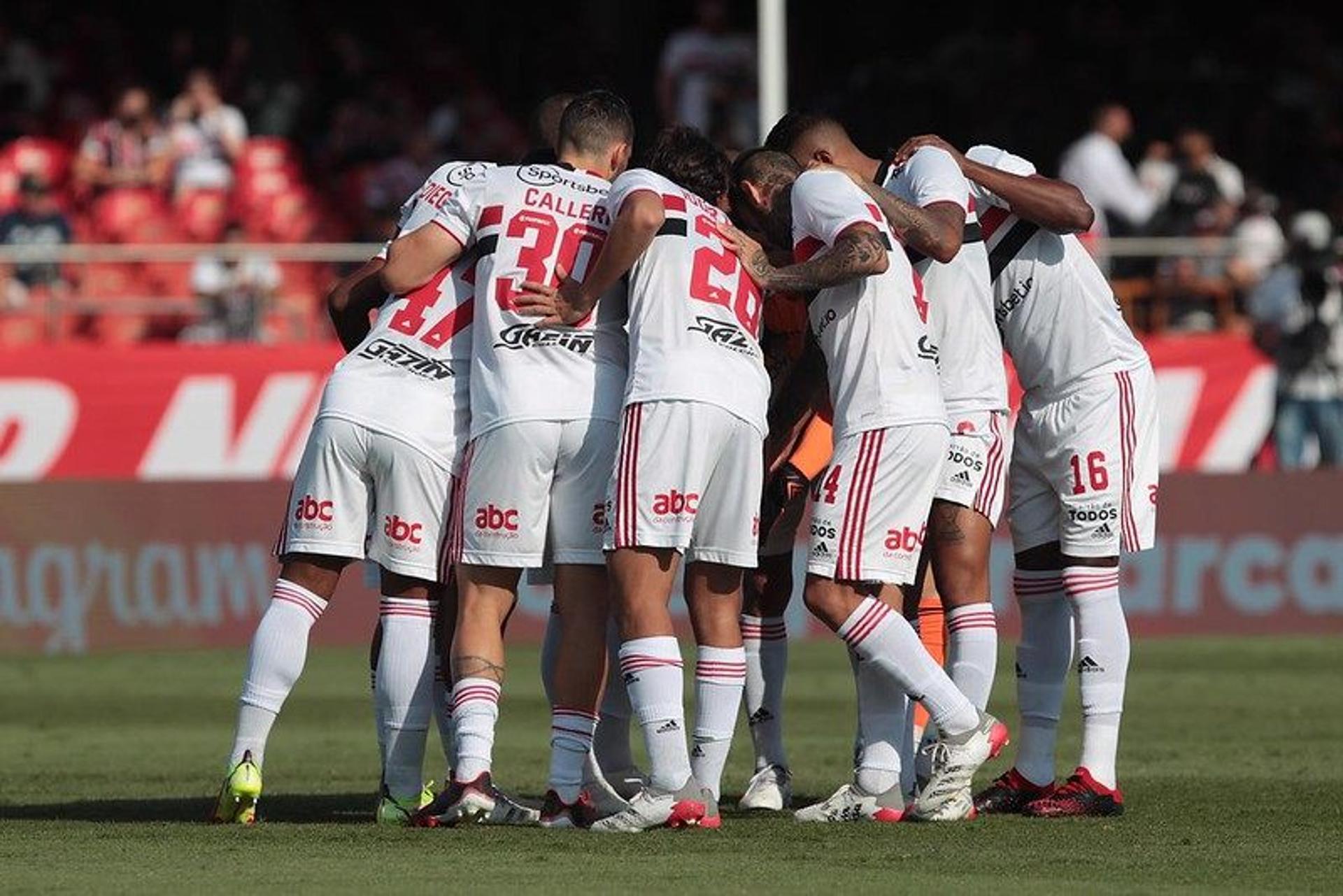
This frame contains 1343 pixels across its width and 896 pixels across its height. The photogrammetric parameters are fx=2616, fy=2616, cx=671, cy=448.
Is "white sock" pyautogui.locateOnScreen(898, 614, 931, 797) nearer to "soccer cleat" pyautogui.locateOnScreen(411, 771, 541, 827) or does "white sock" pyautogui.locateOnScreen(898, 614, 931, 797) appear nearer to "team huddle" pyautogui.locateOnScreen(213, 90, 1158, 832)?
"team huddle" pyautogui.locateOnScreen(213, 90, 1158, 832)

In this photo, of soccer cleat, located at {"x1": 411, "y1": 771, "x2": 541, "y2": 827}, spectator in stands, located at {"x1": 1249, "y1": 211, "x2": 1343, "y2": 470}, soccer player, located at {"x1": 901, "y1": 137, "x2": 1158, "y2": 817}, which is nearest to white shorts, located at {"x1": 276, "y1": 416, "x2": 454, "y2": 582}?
soccer cleat, located at {"x1": 411, "y1": 771, "x2": 541, "y2": 827}

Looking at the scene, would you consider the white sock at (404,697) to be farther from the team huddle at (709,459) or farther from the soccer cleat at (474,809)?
the soccer cleat at (474,809)

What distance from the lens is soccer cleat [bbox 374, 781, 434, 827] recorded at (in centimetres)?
908

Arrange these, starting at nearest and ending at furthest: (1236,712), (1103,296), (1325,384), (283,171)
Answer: (1103,296) < (1236,712) < (1325,384) < (283,171)

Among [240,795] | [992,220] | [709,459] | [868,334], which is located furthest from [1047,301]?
[240,795]

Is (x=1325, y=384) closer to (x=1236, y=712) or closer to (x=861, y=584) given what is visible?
(x=1236, y=712)

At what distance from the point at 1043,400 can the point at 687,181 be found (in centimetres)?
149

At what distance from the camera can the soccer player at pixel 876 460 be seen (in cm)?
870

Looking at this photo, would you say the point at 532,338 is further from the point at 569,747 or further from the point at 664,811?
the point at 664,811

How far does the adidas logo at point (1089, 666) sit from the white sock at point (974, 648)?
1.04ft

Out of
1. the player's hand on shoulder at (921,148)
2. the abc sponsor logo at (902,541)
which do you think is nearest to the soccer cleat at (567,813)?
the abc sponsor logo at (902,541)

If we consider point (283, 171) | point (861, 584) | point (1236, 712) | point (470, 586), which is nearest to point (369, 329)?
point (470, 586)

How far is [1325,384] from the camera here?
65.7ft

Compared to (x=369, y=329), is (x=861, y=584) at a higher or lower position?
lower
